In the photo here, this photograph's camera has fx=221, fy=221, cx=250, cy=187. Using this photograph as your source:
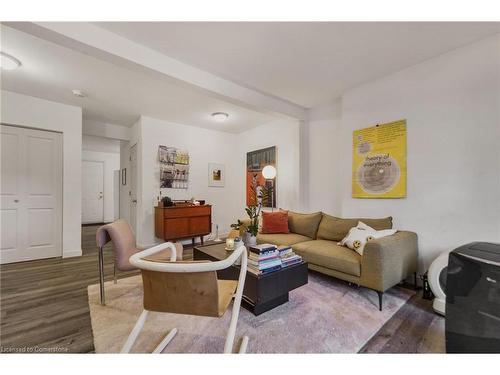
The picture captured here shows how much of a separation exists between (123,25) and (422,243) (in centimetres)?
367

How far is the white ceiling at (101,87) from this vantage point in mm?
2279

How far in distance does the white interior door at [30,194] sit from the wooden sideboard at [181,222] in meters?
1.54

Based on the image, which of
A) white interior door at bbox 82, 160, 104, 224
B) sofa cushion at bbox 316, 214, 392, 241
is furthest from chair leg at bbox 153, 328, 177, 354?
white interior door at bbox 82, 160, 104, 224

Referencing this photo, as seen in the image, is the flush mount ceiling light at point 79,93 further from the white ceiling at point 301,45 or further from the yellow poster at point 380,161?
the yellow poster at point 380,161

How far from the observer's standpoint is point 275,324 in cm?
175

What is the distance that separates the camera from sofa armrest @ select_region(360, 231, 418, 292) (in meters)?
1.98

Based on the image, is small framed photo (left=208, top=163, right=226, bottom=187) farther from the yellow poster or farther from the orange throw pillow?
the yellow poster

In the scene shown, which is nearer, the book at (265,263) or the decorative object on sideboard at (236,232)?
the book at (265,263)

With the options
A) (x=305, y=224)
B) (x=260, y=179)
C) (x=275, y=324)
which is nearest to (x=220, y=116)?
(x=260, y=179)

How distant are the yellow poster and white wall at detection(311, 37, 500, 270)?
8 centimetres

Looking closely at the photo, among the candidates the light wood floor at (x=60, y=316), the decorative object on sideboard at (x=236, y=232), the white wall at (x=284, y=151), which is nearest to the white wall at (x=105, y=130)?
the light wood floor at (x=60, y=316)

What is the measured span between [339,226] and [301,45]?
2159mm

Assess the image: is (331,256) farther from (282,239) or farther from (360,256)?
(282,239)
